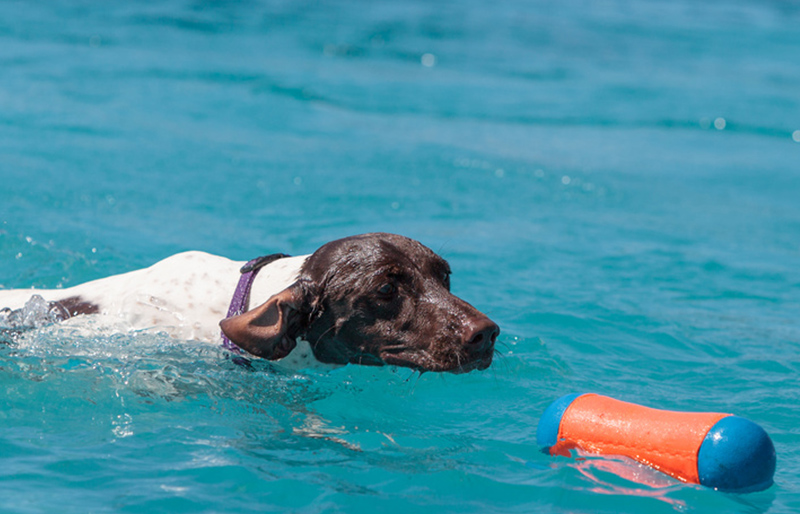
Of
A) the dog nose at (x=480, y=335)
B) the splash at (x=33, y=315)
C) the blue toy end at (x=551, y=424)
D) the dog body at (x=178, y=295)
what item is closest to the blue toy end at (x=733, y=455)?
the blue toy end at (x=551, y=424)

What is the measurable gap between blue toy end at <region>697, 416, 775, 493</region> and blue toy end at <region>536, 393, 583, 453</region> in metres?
0.71

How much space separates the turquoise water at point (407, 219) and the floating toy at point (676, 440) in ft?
0.38

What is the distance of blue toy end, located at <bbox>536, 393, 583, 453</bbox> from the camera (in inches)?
180

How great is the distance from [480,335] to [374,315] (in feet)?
2.09

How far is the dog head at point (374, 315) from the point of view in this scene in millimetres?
4730

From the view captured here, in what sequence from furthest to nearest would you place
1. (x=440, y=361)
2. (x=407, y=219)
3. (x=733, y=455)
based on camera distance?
(x=407, y=219) → (x=440, y=361) → (x=733, y=455)

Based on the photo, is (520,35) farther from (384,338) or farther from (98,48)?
(384,338)

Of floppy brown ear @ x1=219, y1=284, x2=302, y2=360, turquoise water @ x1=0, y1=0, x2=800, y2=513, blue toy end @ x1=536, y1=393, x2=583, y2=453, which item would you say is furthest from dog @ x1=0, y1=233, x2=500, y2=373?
blue toy end @ x1=536, y1=393, x2=583, y2=453

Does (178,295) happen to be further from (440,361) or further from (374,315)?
(440,361)

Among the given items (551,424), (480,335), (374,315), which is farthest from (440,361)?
(551,424)

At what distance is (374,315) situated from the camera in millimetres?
4938

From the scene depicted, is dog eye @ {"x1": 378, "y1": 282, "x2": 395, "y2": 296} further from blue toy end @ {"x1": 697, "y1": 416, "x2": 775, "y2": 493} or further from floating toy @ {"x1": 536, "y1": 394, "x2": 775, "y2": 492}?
blue toy end @ {"x1": 697, "y1": 416, "x2": 775, "y2": 493}

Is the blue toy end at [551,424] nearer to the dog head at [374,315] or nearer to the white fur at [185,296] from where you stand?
the dog head at [374,315]

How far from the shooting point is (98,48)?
16.4 m
